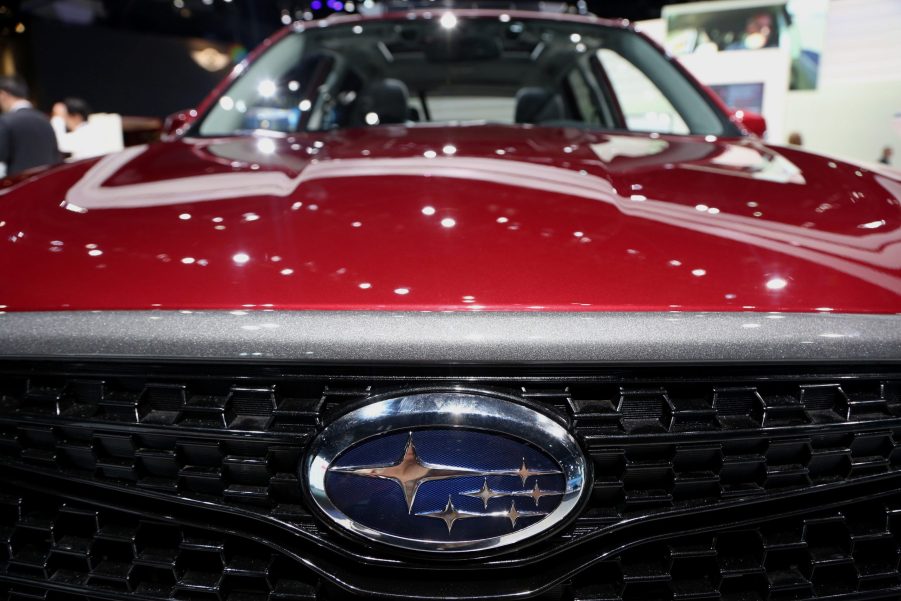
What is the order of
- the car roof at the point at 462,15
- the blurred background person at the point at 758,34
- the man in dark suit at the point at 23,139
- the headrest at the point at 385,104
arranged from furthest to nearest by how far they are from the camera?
the blurred background person at the point at 758,34 → the man in dark suit at the point at 23,139 → the car roof at the point at 462,15 → the headrest at the point at 385,104

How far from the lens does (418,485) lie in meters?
0.80

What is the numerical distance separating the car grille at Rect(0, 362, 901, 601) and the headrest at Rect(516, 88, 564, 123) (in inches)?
60.0

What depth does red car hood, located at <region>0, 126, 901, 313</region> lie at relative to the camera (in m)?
0.80

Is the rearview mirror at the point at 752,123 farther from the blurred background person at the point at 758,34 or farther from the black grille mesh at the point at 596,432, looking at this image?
the blurred background person at the point at 758,34

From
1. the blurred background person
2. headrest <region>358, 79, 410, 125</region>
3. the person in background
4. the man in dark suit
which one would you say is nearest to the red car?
headrest <region>358, 79, 410, 125</region>

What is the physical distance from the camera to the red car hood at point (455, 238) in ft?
2.62

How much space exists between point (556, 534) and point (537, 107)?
1671mm

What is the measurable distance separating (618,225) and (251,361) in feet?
1.54

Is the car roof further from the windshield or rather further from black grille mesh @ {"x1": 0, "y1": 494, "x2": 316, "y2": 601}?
black grille mesh @ {"x1": 0, "y1": 494, "x2": 316, "y2": 601}

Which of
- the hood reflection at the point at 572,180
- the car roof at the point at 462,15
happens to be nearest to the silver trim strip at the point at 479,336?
the hood reflection at the point at 572,180

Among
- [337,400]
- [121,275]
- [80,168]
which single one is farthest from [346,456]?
[80,168]

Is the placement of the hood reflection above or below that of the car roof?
below

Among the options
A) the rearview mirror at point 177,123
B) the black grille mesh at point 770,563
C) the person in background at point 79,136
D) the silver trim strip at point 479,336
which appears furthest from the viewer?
the person in background at point 79,136

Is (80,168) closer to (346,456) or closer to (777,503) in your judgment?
(346,456)
